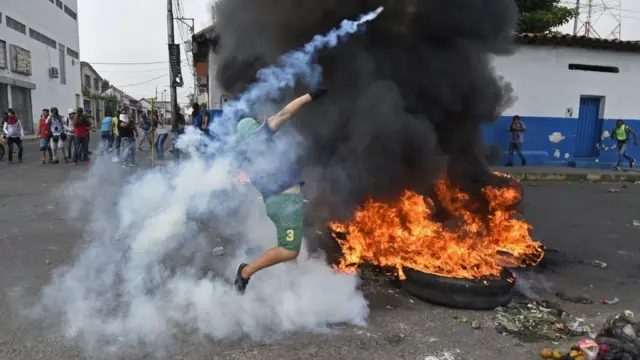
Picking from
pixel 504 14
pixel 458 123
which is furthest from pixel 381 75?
pixel 504 14

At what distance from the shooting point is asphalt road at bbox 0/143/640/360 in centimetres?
329

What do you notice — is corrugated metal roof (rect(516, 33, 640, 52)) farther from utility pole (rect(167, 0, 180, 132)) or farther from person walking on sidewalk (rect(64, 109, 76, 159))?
person walking on sidewalk (rect(64, 109, 76, 159))

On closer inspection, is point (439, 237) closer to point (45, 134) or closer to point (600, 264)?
point (600, 264)

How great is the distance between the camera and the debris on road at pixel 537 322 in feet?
12.0

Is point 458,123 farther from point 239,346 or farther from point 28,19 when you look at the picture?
point 28,19

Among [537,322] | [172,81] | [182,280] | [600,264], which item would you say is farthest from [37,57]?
[537,322]

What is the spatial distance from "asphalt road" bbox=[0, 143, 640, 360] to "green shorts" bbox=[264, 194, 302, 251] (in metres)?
0.69

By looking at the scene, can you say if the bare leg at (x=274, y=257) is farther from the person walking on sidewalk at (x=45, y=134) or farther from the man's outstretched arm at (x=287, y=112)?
the person walking on sidewalk at (x=45, y=134)

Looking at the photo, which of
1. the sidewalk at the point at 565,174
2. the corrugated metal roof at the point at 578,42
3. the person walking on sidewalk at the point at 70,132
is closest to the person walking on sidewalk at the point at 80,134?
the person walking on sidewalk at the point at 70,132

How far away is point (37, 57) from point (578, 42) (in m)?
31.8

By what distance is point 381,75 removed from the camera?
4.72m

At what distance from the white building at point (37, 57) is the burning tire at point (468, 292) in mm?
28581

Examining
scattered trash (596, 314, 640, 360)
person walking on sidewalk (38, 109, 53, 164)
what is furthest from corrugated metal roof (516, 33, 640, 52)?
person walking on sidewalk (38, 109, 53, 164)

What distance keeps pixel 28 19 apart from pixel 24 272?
104 feet
